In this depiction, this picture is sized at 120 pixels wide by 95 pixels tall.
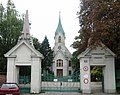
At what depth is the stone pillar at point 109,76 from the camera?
89.6 feet

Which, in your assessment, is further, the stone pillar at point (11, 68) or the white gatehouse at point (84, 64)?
the stone pillar at point (11, 68)

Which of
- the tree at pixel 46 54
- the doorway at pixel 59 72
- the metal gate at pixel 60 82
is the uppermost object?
the tree at pixel 46 54

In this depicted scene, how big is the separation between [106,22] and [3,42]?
26178 mm

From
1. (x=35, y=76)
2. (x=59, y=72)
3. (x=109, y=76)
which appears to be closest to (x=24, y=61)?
(x=35, y=76)

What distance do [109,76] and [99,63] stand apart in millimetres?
1732

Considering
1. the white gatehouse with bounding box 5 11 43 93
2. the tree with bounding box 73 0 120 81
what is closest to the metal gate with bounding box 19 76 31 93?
the white gatehouse with bounding box 5 11 43 93

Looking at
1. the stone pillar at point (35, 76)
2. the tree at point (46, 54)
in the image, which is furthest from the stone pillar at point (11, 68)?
the tree at point (46, 54)

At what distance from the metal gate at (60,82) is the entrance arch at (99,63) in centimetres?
131

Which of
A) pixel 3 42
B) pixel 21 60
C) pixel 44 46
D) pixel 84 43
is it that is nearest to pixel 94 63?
pixel 84 43

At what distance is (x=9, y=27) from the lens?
4950 cm

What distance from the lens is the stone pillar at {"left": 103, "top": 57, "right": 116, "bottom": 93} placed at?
2730cm

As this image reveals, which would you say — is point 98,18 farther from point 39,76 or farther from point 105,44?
point 39,76

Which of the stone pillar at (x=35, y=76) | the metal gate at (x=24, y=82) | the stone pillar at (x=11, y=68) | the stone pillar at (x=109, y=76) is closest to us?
the stone pillar at (x=109, y=76)

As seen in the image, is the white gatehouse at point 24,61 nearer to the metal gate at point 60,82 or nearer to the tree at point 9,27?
the metal gate at point 60,82
